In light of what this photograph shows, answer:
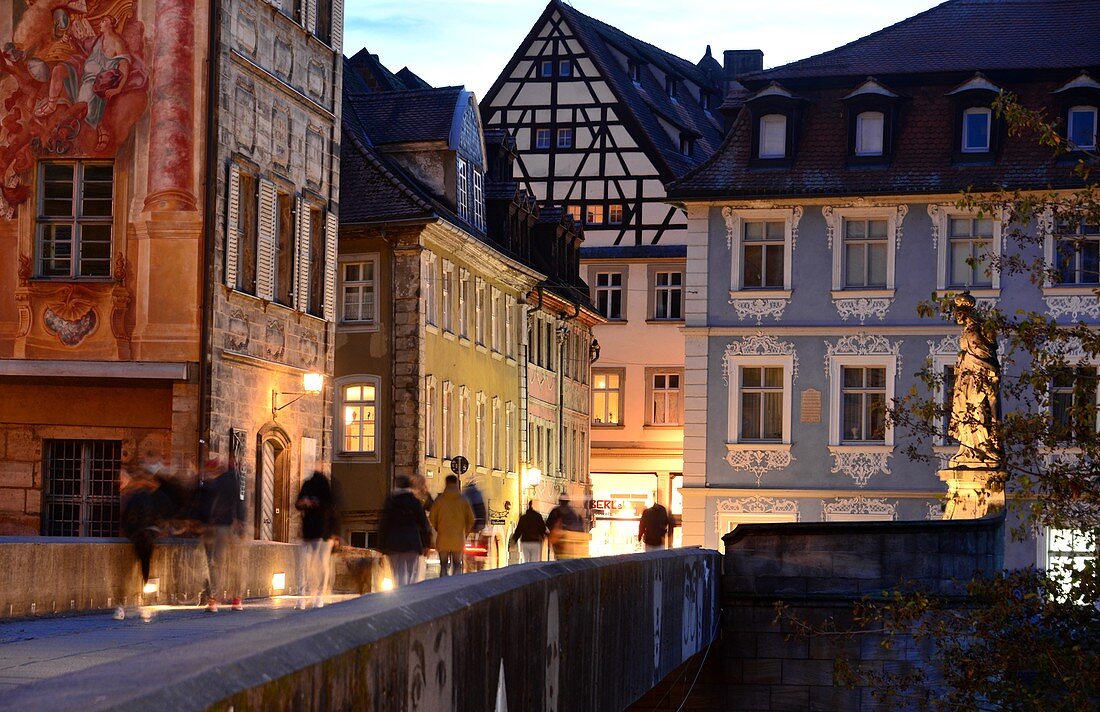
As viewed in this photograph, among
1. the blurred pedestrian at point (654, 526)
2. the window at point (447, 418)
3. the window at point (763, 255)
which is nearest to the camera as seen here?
the blurred pedestrian at point (654, 526)

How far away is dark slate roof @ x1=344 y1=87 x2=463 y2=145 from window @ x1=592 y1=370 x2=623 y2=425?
17265 millimetres

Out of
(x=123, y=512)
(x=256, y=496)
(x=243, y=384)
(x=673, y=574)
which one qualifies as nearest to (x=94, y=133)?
(x=243, y=384)

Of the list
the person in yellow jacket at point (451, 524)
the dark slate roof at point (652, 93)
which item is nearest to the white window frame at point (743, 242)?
the person in yellow jacket at point (451, 524)

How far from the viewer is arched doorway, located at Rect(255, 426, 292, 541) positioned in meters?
31.0

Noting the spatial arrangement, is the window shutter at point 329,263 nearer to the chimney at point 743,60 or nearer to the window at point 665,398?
the window at point 665,398

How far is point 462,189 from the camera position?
46750 mm

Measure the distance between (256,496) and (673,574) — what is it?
15246 millimetres

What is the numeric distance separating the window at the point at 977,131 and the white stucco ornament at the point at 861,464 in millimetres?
6283

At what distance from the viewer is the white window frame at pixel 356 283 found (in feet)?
140

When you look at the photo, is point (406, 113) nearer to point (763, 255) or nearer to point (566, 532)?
point (763, 255)

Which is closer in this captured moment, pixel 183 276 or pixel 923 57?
pixel 183 276

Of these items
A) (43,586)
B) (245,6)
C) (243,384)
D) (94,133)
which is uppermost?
(245,6)

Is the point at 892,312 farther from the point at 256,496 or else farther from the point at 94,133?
the point at 94,133

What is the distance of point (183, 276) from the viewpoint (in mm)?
27984
